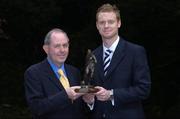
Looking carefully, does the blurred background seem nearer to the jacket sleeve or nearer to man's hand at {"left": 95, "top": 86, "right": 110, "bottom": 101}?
the jacket sleeve

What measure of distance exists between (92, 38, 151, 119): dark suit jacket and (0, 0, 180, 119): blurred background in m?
3.53

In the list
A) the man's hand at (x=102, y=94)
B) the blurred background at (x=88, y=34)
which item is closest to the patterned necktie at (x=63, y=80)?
the man's hand at (x=102, y=94)

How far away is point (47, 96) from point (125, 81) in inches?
25.4

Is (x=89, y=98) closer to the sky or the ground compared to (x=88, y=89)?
closer to the ground

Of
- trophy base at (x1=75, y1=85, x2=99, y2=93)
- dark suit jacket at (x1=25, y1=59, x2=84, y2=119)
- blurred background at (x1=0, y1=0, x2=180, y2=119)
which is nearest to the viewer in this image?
trophy base at (x1=75, y1=85, x2=99, y2=93)

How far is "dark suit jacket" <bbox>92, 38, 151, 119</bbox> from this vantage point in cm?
476

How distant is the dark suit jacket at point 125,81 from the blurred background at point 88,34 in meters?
3.53

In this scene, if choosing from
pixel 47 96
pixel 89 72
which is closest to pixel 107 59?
pixel 89 72

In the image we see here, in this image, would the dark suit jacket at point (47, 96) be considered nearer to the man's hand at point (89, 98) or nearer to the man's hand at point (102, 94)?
the man's hand at point (89, 98)

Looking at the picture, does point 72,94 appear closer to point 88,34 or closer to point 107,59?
point 107,59

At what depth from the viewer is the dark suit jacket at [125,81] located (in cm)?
476

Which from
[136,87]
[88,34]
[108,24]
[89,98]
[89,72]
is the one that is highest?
[108,24]

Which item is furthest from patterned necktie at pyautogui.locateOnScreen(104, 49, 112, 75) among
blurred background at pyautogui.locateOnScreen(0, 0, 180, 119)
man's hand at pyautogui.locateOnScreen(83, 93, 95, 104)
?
blurred background at pyautogui.locateOnScreen(0, 0, 180, 119)

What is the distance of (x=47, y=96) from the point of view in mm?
4809
